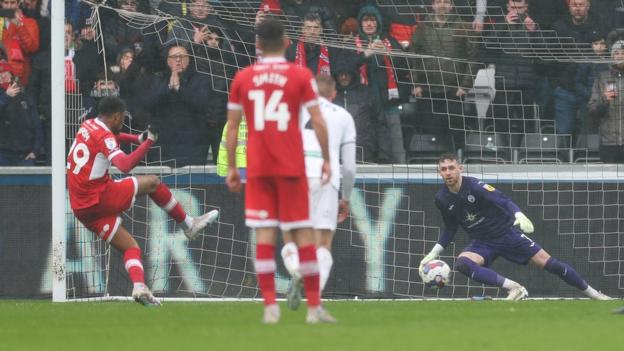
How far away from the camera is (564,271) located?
49.4 ft

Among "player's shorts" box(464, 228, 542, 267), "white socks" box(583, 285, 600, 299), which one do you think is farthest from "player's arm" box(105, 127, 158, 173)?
"white socks" box(583, 285, 600, 299)

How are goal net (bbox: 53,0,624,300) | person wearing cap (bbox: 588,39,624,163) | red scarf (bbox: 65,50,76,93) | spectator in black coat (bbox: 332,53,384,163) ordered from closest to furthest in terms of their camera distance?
red scarf (bbox: 65,50,76,93) < goal net (bbox: 53,0,624,300) < spectator in black coat (bbox: 332,53,384,163) < person wearing cap (bbox: 588,39,624,163)

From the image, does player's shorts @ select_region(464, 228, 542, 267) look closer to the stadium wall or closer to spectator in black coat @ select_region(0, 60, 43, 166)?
the stadium wall

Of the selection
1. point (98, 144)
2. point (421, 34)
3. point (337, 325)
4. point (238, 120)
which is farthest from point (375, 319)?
point (421, 34)

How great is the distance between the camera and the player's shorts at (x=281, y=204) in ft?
30.5

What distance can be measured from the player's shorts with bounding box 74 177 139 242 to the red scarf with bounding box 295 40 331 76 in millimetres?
3611

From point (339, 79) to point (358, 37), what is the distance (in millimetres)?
581

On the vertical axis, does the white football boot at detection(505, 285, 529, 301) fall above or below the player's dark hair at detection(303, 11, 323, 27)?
below

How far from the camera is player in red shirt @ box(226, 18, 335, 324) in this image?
9.24m

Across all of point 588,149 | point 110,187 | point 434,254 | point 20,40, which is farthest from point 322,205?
point 20,40

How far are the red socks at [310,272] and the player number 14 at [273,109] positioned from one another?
884 mm

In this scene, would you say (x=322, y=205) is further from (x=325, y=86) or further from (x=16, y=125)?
(x=16, y=125)

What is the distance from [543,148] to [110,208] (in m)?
6.06

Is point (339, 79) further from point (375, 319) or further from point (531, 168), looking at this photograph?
point (375, 319)
